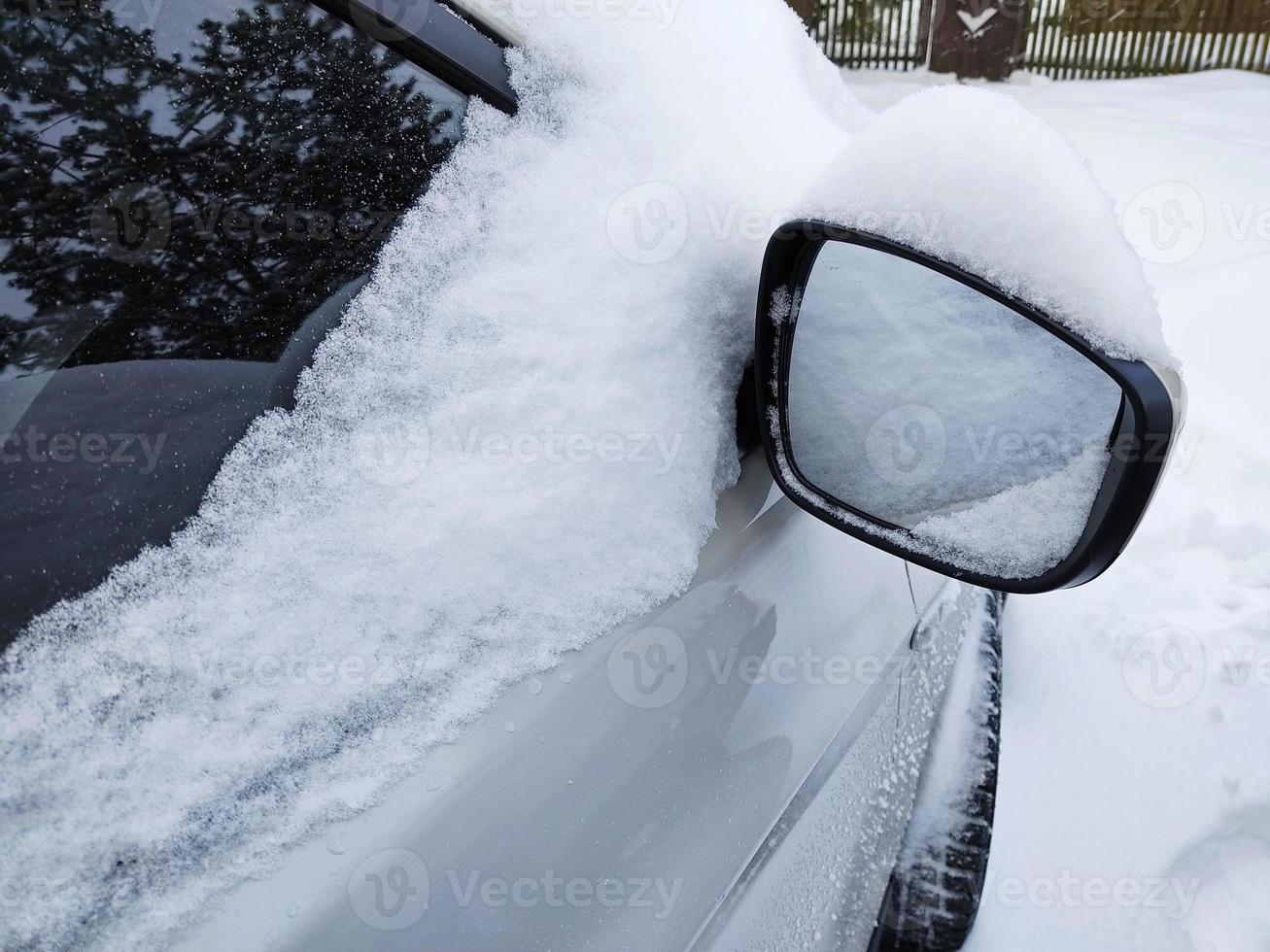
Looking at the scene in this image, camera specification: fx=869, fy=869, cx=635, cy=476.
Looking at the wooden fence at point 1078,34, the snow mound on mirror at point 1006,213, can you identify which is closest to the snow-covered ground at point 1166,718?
the snow mound on mirror at point 1006,213

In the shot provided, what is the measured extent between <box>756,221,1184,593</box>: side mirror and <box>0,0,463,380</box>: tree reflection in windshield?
526 millimetres

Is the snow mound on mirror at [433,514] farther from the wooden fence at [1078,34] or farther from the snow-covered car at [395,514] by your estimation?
the wooden fence at [1078,34]

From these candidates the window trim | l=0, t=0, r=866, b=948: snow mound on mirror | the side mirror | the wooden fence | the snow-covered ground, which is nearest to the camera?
l=0, t=0, r=866, b=948: snow mound on mirror

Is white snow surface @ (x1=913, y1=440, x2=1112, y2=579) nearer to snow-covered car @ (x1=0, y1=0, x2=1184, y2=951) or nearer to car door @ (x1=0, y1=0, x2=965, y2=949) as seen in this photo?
snow-covered car @ (x1=0, y1=0, x2=1184, y2=951)

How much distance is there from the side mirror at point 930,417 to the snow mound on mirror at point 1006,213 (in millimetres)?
72

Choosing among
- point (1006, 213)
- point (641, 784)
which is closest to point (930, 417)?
point (1006, 213)

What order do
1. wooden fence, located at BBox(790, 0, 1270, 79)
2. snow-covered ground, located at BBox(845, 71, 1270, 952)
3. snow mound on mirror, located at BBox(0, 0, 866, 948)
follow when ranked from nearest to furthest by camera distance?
snow mound on mirror, located at BBox(0, 0, 866, 948)
snow-covered ground, located at BBox(845, 71, 1270, 952)
wooden fence, located at BBox(790, 0, 1270, 79)

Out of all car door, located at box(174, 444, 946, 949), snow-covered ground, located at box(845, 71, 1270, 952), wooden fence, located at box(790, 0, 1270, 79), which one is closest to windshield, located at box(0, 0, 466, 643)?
car door, located at box(174, 444, 946, 949)

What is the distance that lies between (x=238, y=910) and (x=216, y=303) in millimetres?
525

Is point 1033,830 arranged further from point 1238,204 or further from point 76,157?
point 1238,204

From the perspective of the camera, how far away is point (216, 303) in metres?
0.81

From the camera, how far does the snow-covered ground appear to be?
6.66 ft

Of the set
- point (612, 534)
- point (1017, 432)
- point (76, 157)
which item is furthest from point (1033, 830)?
point (76, 157)

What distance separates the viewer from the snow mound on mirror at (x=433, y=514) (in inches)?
26.5
